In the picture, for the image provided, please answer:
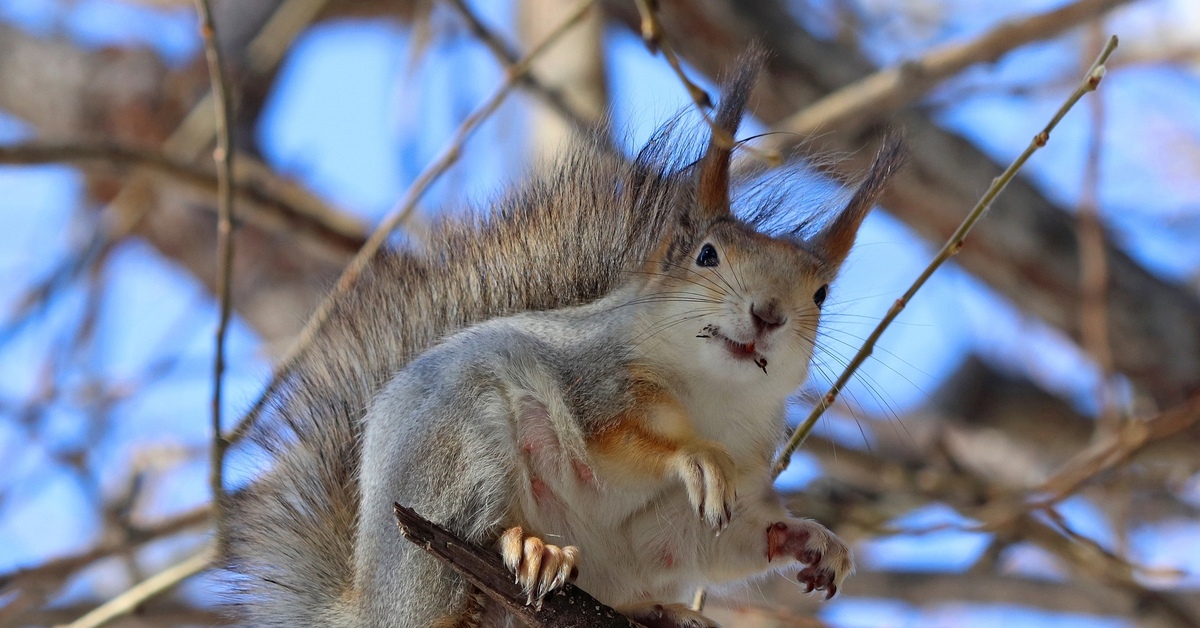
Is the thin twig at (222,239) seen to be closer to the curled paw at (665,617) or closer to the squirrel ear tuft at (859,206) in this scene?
the curled paw at (665,617)

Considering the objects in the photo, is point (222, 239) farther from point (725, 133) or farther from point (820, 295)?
point (820, 295)

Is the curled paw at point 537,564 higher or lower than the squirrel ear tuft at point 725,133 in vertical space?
lower

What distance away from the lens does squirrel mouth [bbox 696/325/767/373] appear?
7.57ft

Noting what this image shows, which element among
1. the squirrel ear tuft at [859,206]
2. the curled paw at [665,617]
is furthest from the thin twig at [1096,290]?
the curled paw at [665,617]

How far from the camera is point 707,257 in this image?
2480 mm

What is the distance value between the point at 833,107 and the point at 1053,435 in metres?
2.53

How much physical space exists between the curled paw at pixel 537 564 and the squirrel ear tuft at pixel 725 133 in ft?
2.76

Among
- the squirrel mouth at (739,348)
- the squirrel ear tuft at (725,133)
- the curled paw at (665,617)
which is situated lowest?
Result: the curled paw at (665,617)

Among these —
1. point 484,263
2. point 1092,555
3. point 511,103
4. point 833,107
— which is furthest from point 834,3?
point 484,263

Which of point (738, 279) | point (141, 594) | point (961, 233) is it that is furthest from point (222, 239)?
point (961, 233)

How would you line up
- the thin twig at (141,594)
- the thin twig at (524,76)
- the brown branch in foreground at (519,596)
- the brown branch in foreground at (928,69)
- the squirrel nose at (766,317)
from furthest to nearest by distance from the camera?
the brown branch in foreground at (928,69) < the thin twig at (524,76) < the thin twig at (141,594) < the squirrel nose at (766,317) < the brown branch in foreground at (519,596)

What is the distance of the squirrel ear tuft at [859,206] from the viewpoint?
2.63 m

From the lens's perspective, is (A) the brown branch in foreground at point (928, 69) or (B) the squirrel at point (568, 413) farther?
(A) the brown branch in foreground at point (928, 69)

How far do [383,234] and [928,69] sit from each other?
1862 mm
